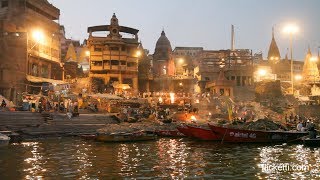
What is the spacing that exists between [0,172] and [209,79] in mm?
55080

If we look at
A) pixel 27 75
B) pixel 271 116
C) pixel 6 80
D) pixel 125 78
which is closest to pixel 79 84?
pixel 125 78

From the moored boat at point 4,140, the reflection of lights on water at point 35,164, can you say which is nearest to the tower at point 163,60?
the moored boat at point 4,140

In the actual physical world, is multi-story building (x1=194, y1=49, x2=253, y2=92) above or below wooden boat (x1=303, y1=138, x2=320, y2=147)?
above

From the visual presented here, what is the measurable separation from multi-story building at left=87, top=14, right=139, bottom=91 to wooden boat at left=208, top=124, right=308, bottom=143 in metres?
34.5

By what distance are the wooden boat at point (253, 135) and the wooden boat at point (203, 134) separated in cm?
64

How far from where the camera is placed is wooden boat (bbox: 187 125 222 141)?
28.0 meters

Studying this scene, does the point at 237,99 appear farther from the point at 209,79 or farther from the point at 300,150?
the point at 300,150

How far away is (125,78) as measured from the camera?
203 feet

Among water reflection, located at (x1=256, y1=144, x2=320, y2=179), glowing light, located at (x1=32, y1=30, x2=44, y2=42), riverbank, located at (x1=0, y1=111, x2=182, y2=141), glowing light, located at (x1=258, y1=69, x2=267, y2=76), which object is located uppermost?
glowing light, located at (x1=32, y1=30, x2=44, y2=42)

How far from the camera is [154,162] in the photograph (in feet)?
59.0

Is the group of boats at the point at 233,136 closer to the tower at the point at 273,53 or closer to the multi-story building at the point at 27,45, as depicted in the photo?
the multi-story building at the point at 27,45

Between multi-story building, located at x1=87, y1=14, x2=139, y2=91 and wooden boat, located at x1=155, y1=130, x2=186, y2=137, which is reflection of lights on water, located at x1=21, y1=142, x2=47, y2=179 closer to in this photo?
wooden boat, located at x1=155, y1=130, x2=186, y2=137

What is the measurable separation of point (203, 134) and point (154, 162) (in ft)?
37.7

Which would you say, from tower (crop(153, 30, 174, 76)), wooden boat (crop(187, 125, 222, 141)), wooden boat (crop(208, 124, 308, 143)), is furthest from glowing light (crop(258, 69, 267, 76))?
wooden boat (crop(187, 125, 222, 141))
